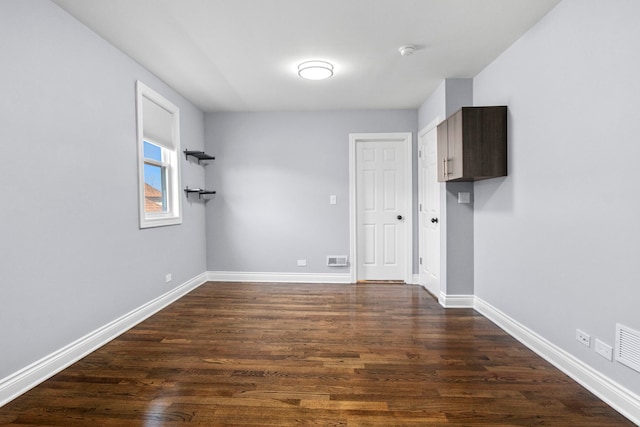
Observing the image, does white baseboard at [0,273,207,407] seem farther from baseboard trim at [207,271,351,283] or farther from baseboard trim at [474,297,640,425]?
baseboard trim at [474,297,640,425]

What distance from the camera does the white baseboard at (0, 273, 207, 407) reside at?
188 cm

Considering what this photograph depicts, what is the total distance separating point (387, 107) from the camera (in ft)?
14.8

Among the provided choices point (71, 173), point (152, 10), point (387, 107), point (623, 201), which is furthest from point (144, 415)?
point (387, 107)

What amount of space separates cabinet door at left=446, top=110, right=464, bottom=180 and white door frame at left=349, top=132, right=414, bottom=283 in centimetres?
135

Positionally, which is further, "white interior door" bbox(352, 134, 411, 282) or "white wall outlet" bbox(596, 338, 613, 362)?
"white interior door" bbox(352, 134, 411, 282)

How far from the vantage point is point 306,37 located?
2635 mm

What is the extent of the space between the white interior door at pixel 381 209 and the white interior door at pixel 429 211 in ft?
0.75

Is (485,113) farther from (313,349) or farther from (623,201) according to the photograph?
(313,349)

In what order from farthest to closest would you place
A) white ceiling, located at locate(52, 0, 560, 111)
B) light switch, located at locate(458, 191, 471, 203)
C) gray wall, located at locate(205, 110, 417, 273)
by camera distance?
gray wall, located at locate(205, 110, 417, 273) < light switch, located at locate(458, 191, 471, 203) < white ceiling, located at locate(52, 0, 560, 111)

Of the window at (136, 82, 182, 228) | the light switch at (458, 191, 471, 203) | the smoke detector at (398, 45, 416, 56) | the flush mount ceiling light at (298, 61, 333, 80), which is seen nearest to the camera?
the smoke detector at (398, 45, 416, 56)

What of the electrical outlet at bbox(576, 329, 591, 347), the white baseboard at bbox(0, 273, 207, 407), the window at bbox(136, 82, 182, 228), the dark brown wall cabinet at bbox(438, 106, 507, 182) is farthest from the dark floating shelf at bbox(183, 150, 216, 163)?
the electrical outlet at bbox(576, 329, 591, 347)

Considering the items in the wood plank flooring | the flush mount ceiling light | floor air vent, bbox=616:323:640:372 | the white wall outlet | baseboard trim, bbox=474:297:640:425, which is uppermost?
the flush mount ceiling light

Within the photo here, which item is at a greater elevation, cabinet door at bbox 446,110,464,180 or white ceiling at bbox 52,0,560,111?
white ceiling at bbox 52,0,560,111

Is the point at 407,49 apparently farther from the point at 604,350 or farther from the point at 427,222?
the point at 604,350
